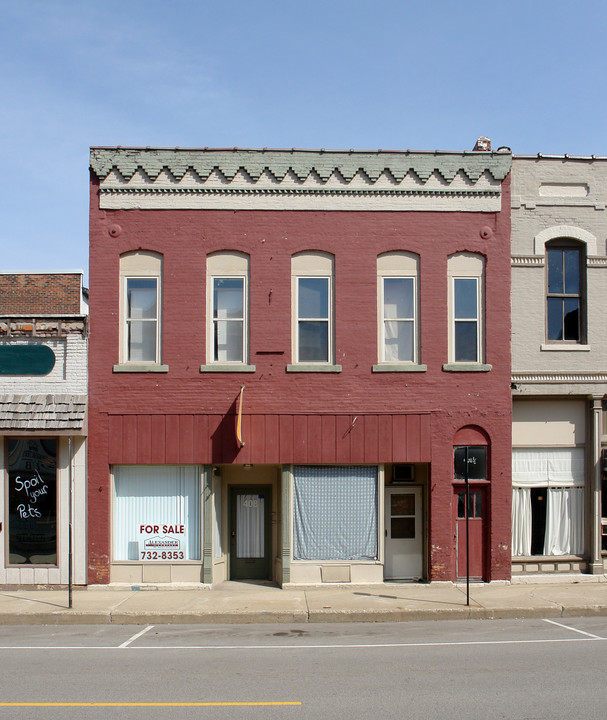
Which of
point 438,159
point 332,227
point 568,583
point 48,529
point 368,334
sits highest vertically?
point 438,159

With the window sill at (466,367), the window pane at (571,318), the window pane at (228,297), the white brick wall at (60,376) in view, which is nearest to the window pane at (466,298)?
the window sill at (466,367)

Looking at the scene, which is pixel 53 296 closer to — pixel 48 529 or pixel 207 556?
pixel 48 529

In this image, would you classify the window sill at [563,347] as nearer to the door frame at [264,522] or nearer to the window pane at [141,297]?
the door frame at [264,522]

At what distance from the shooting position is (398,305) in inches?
631

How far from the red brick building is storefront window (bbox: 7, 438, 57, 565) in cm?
82

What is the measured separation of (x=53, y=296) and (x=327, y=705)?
10485mm

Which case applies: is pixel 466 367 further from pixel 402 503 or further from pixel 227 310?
pixel 227 310

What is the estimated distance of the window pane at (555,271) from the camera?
53.8ft

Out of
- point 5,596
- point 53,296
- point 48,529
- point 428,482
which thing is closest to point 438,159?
point 428,482

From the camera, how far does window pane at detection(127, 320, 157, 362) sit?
15.8m

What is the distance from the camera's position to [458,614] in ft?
43.3

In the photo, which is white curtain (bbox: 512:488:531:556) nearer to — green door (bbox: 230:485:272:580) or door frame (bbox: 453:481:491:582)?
door frame (bbox: 453:481:491:582)

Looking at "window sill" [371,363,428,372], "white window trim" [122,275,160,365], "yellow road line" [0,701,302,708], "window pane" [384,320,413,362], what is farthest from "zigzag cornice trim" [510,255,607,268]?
"yellow road line" [0,701,302,708]

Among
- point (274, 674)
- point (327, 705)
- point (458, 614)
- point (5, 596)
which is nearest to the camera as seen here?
point (327, 705)
